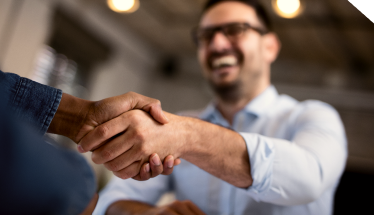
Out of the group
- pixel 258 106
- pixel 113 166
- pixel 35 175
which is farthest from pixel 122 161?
pixel 258 106

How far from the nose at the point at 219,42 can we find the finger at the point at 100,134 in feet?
2.74

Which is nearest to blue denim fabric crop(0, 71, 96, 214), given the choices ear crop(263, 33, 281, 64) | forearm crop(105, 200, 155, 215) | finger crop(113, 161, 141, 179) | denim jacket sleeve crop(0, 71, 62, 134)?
denim jacket sleeve crop(0, 71, 62, 134)

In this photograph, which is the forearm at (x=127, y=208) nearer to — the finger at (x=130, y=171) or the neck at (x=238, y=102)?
the finger at (x=130, y=171)

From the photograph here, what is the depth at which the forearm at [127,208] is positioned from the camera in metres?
0.96

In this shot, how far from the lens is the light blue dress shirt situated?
78 cm

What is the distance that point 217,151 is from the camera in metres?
0.74

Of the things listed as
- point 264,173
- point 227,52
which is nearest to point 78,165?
point 264,173

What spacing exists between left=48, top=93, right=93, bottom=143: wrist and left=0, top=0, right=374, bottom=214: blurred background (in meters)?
2.04

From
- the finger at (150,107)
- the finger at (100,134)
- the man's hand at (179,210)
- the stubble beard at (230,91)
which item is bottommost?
the man's hand at (179,210)

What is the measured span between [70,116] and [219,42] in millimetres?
906

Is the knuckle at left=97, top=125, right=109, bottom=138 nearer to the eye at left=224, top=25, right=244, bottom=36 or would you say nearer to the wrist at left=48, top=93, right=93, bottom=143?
the wrist at left=48, top=93, right=93, bottom=143

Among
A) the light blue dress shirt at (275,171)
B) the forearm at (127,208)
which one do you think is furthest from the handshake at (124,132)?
the forearm at (127,208)

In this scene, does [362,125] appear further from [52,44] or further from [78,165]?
[78,165]

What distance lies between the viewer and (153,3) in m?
3.52
